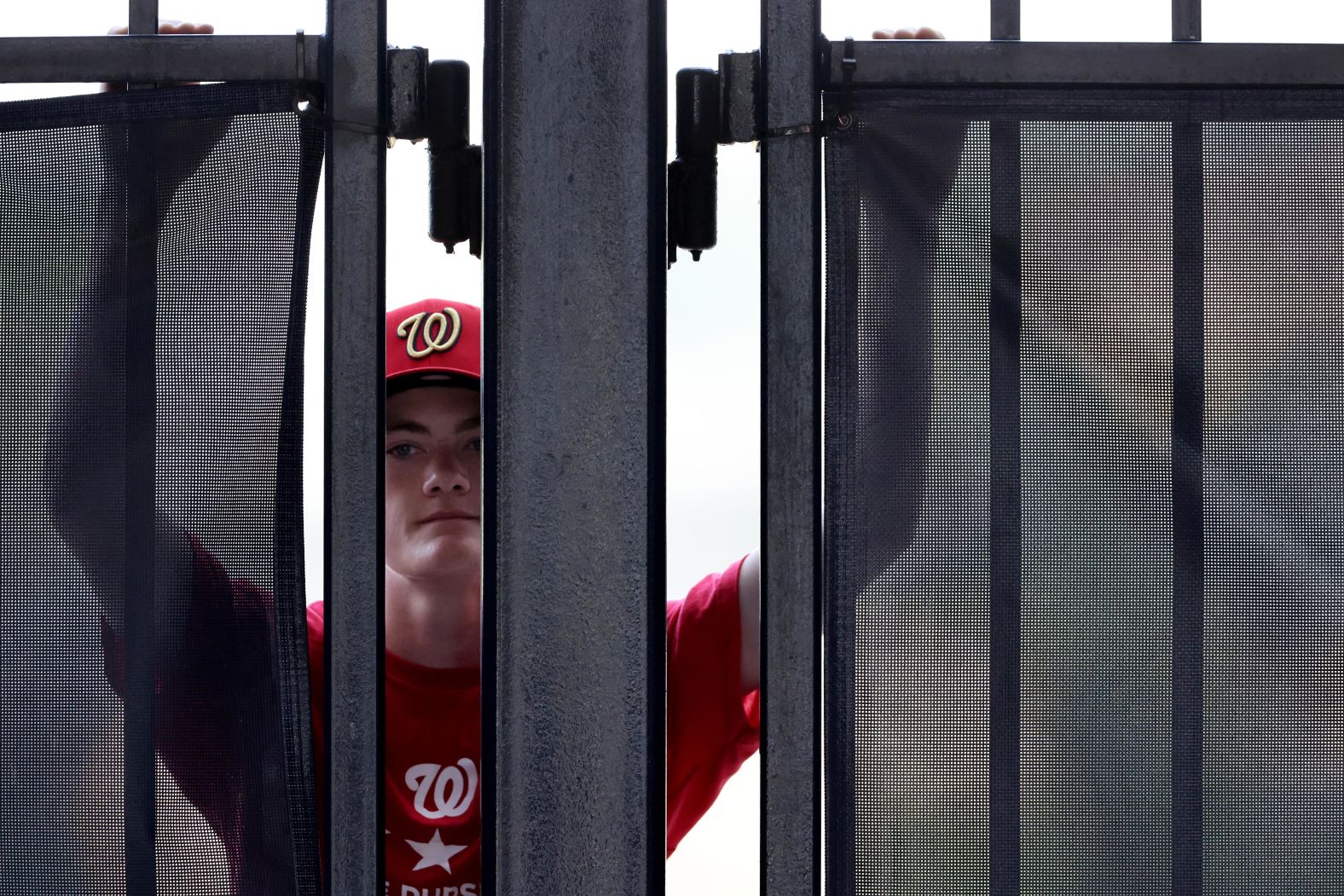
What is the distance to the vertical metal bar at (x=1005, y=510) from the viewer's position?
4.72 ft

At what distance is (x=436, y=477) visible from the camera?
1981mm

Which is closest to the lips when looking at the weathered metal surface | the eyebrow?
the eyebrow

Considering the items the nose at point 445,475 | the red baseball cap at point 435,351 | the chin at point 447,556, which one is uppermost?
the red baseball cap at point 435,351

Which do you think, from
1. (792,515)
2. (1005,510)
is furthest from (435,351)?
(1005,510)

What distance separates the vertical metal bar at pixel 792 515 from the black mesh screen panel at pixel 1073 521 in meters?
0.03

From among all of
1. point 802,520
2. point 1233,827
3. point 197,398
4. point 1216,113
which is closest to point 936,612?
point 802,520

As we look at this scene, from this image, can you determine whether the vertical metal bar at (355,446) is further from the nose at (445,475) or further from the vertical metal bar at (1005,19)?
the vertical metal bar at (1005,19)

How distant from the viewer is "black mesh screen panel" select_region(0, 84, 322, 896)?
1.46 meters

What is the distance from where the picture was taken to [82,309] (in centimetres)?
149

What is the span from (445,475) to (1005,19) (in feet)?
3.46

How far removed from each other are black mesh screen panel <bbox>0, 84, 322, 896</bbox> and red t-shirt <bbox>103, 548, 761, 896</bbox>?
1.21 feet

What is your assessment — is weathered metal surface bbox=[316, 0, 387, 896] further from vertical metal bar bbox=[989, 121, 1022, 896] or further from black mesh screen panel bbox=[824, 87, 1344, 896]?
vertical metal bar bbox=[989, 121, 1022, 896]

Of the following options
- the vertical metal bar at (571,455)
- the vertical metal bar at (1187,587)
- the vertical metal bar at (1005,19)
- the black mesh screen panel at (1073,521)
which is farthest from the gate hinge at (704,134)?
the vertical metal bar at (1187,587)

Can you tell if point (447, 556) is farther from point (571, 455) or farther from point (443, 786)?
point (571, 455)
